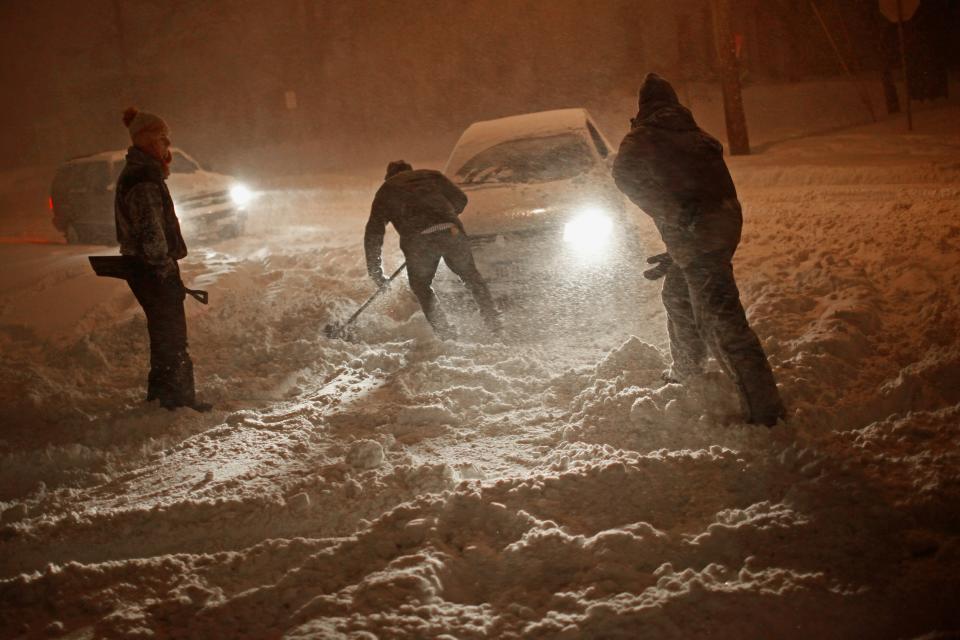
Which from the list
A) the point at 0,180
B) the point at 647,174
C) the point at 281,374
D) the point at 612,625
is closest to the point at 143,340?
the point at 281,374

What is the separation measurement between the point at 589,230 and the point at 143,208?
11.3ft

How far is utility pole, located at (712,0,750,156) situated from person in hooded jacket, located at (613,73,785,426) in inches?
380

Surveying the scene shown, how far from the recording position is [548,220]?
21.1 ft

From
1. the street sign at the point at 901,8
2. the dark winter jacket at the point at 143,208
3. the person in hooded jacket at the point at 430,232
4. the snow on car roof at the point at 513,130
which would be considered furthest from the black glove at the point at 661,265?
the street sign at the point at 901,8

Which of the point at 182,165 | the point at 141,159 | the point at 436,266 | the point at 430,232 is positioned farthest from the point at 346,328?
the point at 182,165

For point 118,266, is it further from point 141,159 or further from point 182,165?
point 182,165

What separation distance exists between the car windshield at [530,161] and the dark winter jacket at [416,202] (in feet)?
3.93

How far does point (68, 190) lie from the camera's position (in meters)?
12.9

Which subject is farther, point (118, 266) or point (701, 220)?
point (118, 266)

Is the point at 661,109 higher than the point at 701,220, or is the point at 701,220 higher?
the point at 661,109

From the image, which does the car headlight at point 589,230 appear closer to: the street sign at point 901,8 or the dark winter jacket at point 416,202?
the dark winter jacket at point 416,202

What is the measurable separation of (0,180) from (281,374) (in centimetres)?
2434

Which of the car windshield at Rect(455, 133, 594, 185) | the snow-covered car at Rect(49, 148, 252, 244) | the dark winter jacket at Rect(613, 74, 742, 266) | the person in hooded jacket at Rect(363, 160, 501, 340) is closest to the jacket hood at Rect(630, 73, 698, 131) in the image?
the dark winter jacket at Rect(613, 74, 742, 266)

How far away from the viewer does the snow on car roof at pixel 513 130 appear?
767cm
